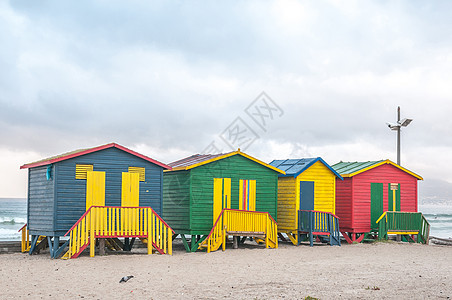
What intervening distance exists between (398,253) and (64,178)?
11.8 meters

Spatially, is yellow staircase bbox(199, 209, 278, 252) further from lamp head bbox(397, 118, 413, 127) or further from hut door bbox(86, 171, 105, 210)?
lamp head bbox(397, 118, 413, 127)

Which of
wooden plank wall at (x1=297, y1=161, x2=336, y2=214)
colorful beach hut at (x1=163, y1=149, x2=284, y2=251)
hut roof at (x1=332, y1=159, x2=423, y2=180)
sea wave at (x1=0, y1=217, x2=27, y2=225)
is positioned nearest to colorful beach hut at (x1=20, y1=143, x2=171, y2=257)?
colorful beach hut at (x1=163, y1=149, x2=284, y2=251)

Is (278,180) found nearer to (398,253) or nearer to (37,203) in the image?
(398,253)

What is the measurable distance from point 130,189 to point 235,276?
23.7 feet

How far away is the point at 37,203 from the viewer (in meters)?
20.7

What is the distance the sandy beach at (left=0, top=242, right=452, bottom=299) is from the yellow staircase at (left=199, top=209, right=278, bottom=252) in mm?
644

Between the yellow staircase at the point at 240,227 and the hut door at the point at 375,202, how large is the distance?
22.2 ft

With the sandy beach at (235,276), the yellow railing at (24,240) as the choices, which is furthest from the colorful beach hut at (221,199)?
the yellow railing at (24,240)

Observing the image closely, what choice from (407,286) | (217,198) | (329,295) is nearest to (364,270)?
(407,286)

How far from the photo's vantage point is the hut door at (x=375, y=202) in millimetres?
27375

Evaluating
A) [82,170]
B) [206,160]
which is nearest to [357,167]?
[206,160]

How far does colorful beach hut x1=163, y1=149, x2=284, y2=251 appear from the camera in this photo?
2158 centimetres

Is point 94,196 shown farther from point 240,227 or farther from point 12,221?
point 12,221

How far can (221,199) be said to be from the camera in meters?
22.5
